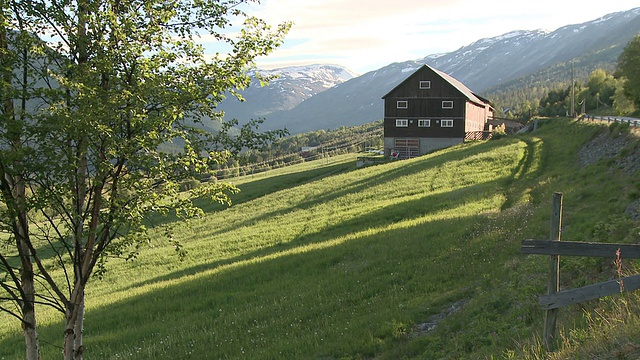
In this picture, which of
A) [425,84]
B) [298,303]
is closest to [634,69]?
[425,84]

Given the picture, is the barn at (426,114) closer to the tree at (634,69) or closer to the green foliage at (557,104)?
the tree at (634,69)

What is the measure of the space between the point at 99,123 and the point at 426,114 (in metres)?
63.9

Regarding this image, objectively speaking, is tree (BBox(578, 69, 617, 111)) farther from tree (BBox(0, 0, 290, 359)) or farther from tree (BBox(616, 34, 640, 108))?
tree (BBox(0, 0, 290, 359))

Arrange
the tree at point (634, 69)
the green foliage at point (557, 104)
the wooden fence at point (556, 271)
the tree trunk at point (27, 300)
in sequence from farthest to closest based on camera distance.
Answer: the green foliage at point (557, 104)
the tree at point (634, 69)
the tree trunk at point (27, 300)
the wooden fence at point (556, 271)

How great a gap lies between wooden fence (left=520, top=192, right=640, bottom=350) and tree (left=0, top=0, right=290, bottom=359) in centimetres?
564

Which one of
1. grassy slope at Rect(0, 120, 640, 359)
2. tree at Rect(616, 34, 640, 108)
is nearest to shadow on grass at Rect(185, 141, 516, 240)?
grassy slope at Rect(0, 120, 640, 359)

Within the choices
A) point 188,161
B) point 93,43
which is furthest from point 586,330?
point 93,43

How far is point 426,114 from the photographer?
67.1 m

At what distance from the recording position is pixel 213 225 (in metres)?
40.9

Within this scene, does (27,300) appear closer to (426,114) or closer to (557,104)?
(426,114)

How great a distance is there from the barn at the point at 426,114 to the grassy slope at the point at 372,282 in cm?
3415

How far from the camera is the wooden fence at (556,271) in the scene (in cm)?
631

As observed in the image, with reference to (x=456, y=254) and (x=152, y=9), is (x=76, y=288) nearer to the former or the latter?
(x=152, y=9)

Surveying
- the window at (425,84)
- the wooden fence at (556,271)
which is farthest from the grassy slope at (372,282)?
the window at (425,84)
